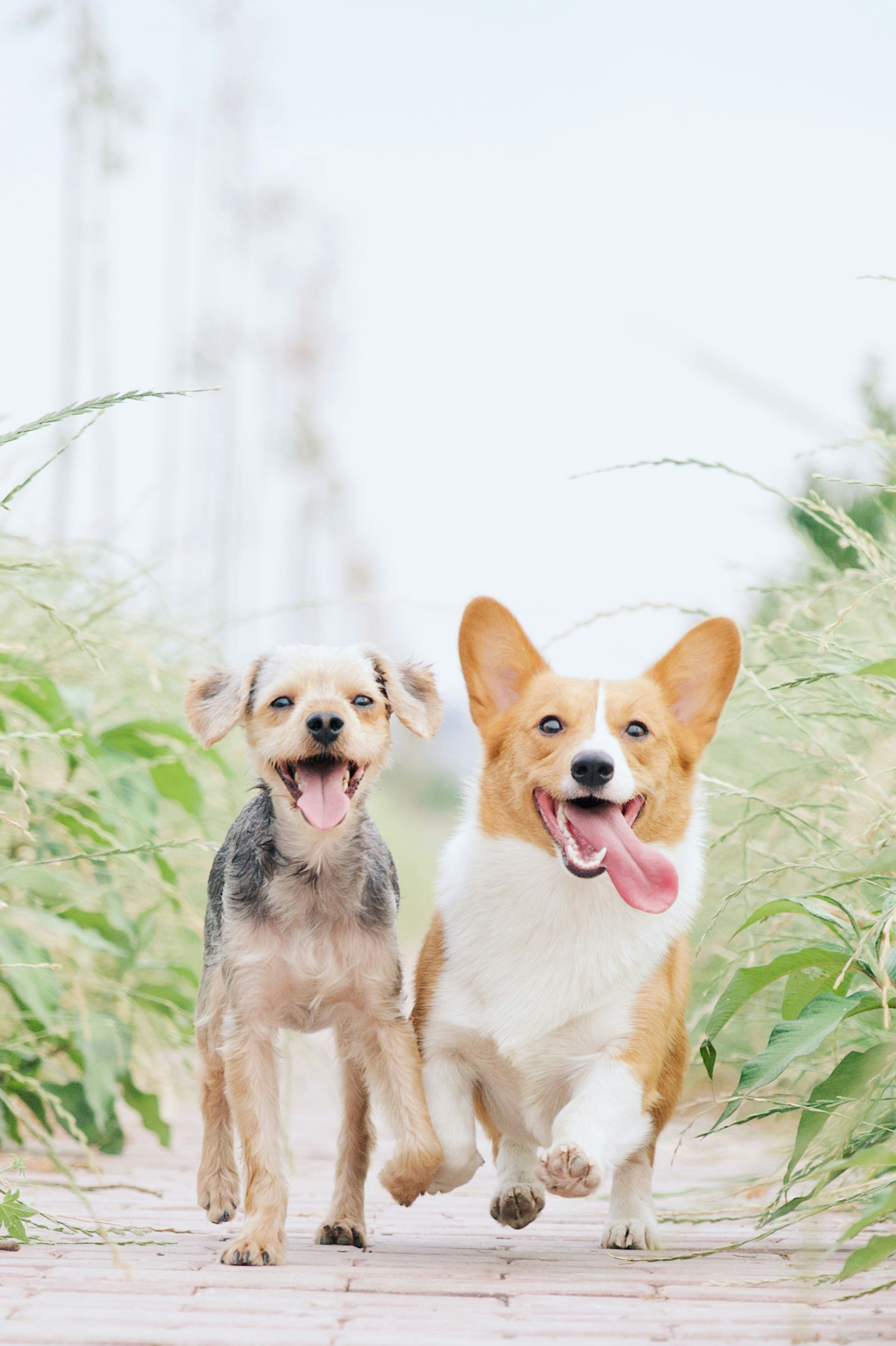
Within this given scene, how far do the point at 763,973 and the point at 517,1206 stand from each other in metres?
0.83

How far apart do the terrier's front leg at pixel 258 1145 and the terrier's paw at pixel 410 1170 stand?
0.22 metres

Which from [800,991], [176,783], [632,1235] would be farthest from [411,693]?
[632,1235]

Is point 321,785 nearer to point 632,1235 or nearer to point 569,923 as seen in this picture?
point 569,923

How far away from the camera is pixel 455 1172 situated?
2.99 metres

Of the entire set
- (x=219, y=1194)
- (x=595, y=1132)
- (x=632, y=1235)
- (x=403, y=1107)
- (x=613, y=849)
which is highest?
(x=613, y=849)

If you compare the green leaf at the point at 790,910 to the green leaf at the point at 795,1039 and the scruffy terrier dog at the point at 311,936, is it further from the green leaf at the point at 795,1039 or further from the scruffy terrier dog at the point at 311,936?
the scruffy terrier dog at the point at 311,936

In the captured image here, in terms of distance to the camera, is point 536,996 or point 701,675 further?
point 701,675

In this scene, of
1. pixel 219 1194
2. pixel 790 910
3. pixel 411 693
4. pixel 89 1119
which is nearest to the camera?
pixel 790 910

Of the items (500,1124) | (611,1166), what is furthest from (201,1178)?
(611,1166)

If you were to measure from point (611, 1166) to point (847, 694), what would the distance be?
1339 millimetres

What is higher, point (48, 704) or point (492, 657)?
point (492, 657)

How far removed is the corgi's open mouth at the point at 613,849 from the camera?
2969mm

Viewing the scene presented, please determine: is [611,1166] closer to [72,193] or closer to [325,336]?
[72,193]

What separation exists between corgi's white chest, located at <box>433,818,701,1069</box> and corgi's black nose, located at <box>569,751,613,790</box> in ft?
0.98
